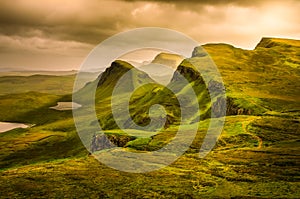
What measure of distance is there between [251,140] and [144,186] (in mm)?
66507

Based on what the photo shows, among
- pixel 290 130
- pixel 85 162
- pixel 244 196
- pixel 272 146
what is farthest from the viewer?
pixel 290 130

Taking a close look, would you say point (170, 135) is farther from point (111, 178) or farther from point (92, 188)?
point (92, 188)

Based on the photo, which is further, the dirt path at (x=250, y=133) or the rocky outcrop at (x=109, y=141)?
the rocky outcrop at (x=109, y=141)

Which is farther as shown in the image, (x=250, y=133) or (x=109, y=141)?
(x=109, y=141)

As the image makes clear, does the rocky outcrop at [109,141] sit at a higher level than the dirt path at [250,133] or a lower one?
lower

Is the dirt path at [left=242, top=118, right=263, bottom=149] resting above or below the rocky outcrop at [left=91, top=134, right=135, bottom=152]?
above

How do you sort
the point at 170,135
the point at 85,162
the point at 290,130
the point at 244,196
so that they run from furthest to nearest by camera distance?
the point at 170,135, the point at 290,130, the point at 85,162, the point at 244,196

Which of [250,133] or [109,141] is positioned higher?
[250,133]

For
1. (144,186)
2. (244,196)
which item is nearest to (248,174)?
(244,196)

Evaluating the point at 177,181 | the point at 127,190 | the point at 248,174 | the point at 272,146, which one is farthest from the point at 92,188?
the point at 272,146

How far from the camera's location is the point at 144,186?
8069cm

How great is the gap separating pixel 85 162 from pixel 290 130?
8807 cm

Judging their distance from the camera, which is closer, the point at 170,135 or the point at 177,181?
the point at 177,181

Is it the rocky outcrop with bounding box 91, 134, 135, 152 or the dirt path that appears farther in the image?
the rocky outcrop with bounding box 91, 134, 135, 152
